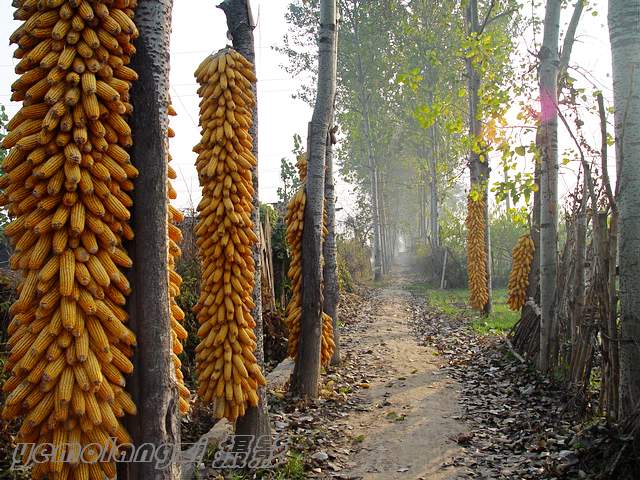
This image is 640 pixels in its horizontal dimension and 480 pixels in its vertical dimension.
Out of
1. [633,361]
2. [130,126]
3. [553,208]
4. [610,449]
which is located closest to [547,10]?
[553,208]

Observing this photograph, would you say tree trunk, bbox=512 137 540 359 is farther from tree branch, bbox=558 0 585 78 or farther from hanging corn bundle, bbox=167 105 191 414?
hanging corn bundle, bbox=167 105 191 414

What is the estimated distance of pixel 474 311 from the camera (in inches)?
530

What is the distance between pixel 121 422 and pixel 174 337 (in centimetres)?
50

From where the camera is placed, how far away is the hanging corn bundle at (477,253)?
12.6 metres

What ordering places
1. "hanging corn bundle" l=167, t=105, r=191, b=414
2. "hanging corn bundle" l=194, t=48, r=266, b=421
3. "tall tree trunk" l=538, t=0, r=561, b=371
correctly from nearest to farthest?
"hanging corn bundle" l=167, t=105, r=191, b=414 → "hanging corn bundle" l=194, t=48, r=266, b=421 → "tall tree trunk" l=538, t=0, r=561, b=371

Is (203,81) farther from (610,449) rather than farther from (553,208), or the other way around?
(553,208)

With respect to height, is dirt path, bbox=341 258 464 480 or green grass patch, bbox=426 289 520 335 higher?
green grass patch, bbox=426 289 520 335

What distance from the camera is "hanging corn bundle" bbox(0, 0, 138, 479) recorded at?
2.11 meters

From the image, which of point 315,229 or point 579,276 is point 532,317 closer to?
point 579,276

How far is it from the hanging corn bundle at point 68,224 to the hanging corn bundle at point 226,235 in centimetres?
190

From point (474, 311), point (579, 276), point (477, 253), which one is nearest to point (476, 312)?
point (474, 311)

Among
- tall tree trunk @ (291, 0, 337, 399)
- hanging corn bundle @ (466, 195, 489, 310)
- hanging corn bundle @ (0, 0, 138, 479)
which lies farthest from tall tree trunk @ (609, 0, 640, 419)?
hanging corn bundle @ (466, 195, 489, 310)

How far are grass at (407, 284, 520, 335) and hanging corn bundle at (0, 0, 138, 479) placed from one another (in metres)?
9.41

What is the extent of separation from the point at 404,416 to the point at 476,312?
813 centimetres
